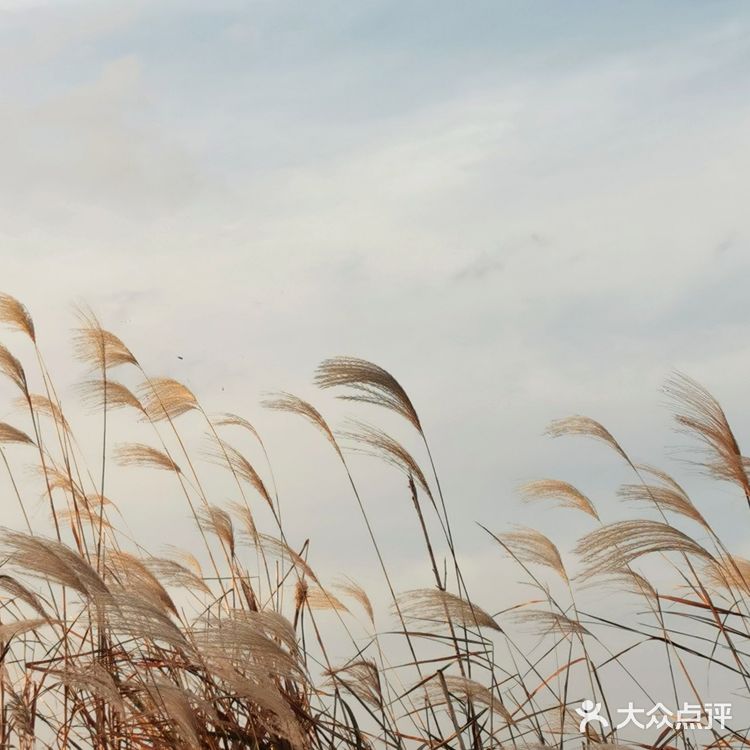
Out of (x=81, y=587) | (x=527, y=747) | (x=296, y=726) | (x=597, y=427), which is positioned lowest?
(x=527, y=747)

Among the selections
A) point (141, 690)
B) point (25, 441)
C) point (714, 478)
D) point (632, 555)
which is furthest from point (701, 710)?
point (25, 441)

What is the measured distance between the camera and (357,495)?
3.37 metres

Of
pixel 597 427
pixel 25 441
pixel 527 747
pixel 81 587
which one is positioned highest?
pixel 25 441

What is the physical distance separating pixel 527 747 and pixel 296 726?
0.59 m

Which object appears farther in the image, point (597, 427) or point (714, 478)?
point (597, 427)

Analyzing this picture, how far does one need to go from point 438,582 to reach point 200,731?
32.9 inches

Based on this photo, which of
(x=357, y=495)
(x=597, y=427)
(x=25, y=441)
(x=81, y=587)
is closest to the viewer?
(x=81, y=587)

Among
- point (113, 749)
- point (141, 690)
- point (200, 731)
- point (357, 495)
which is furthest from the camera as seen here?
point (357, 495)

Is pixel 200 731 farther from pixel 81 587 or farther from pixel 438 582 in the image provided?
pixel 438 582

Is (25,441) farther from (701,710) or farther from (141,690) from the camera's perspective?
(701,710)

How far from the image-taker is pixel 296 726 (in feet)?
6.91

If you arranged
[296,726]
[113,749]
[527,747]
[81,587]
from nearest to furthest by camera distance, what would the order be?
[527,747], [81,587], [296,726], [113,749]

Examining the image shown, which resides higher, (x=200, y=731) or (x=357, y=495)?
(x=357, y=495)

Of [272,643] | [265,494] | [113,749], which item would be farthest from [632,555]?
[265,494]
